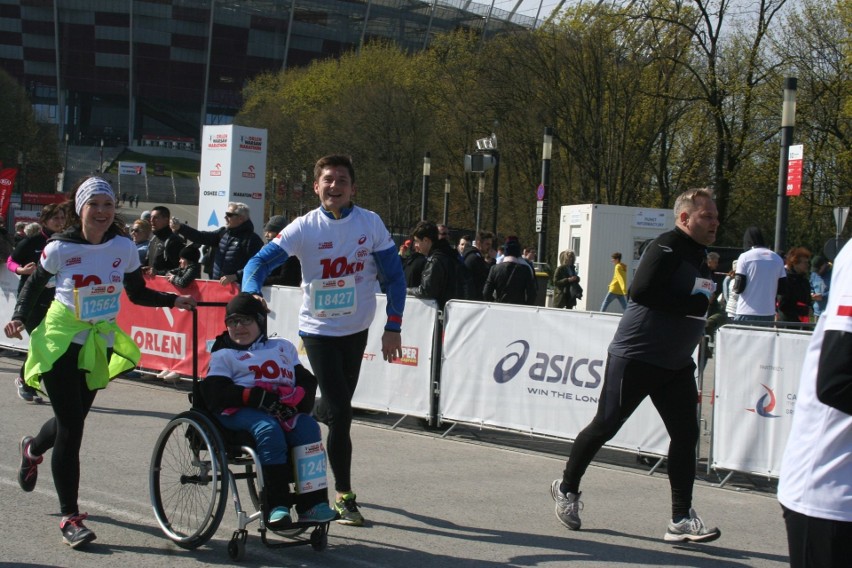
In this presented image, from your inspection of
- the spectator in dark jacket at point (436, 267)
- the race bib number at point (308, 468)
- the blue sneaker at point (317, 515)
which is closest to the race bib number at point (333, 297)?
the race bib number at point (308, 468)

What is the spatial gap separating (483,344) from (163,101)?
360ft

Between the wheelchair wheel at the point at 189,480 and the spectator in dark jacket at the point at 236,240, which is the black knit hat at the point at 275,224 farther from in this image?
A: the wheelchair wheel at the point at 189,480

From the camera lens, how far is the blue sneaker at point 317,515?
4914 mm

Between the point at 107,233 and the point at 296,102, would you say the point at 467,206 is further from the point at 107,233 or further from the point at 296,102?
the point at 107,233

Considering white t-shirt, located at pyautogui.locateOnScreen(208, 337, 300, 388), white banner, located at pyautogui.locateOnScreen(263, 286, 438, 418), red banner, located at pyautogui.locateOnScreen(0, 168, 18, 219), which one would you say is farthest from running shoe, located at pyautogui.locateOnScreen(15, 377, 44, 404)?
red banner, located at pyautogui.locateOnScreen(0, 168, 18, 219)

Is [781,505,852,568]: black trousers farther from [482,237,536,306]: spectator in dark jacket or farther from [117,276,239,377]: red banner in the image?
[482,237,536,306]: spectator in dark jacket

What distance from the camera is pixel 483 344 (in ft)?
29.5

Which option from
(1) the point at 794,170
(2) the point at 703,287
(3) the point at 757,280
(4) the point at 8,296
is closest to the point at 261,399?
(2) the point at 703,287

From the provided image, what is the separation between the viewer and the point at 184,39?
105 m

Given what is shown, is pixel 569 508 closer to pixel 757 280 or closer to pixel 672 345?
pixel 672 345

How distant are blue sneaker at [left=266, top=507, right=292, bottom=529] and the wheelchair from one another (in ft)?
0.10

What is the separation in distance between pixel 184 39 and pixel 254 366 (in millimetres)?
105971

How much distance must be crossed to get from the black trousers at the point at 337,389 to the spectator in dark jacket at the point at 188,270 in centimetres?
587

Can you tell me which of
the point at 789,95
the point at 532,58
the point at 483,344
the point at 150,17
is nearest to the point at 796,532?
the point at 483,344
